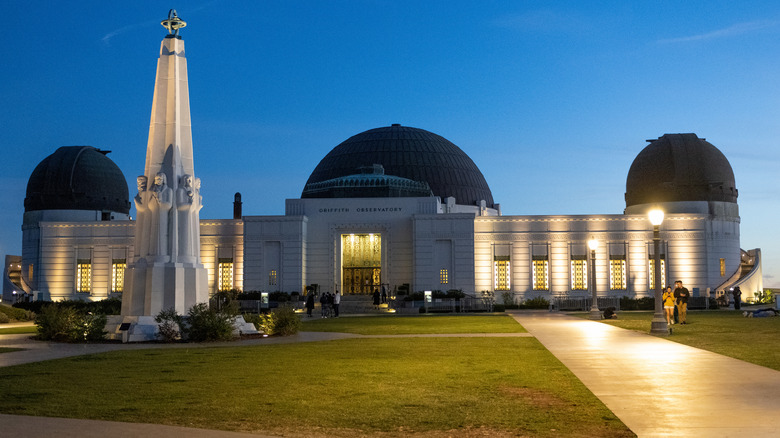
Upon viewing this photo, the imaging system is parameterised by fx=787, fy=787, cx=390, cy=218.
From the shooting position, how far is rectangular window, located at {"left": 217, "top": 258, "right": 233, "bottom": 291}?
5803 centimetres

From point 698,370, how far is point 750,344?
7063 millimetres

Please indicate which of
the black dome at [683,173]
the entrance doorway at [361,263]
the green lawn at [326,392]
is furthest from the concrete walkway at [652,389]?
the black dome at [683,173]

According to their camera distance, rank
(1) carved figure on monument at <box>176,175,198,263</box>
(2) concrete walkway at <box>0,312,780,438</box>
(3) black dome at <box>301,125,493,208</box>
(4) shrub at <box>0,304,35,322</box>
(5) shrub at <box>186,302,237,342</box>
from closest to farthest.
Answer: (2) concrete walkway at <box>0,312,780,438</box> < (5) shrub at <box>186,302,237,342</box> < (1) carved figure on monument at <box>176,175,198,263</box> < (4) shrub at <box>0,304,35,322</box> < (3) black dome at <box>301,125,493,208</box>

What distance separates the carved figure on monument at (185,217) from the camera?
24.2m

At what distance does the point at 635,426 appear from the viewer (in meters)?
8.72

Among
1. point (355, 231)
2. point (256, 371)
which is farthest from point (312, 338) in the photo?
point (355, 231)

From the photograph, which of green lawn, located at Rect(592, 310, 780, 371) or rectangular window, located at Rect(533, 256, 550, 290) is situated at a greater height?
rectangular window, located at Rect(533, 256, 550, 290)

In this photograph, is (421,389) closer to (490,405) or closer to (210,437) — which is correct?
(490,405)

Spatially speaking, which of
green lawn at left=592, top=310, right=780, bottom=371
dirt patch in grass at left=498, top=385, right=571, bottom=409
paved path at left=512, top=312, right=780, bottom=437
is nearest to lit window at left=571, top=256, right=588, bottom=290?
green lawn at left=592, top=310, right=780, bottom=371

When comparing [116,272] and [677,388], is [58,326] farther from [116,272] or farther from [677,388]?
[116,272]

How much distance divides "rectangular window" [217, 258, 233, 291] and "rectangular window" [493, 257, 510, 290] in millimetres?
19342

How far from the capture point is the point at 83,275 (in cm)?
5950

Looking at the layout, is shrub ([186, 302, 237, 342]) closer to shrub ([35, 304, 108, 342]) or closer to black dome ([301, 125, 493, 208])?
shrub ([35, 304, 108, 342])

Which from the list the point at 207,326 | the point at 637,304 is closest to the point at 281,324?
the point at 207,326
